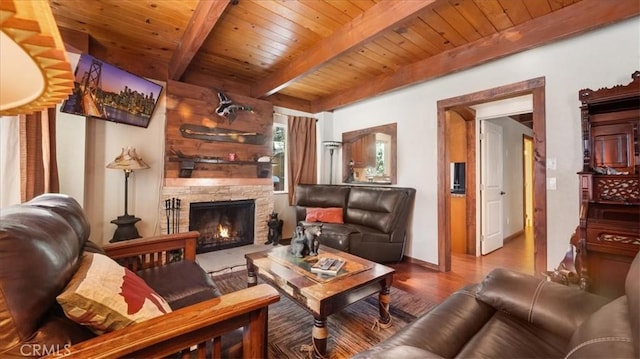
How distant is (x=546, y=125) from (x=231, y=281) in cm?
343

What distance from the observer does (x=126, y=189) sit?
117 inches

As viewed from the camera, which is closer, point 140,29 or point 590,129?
point 590,129

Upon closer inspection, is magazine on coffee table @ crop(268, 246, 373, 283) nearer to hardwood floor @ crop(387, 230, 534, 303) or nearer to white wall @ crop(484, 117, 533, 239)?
hardwood floor @ crop(387, 230, 534, 303)

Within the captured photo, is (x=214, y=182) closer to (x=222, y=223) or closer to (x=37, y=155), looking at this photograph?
(x=222, y=223)

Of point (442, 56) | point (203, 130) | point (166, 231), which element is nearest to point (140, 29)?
point (203, 130)

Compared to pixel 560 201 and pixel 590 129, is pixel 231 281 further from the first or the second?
pixel 590 129

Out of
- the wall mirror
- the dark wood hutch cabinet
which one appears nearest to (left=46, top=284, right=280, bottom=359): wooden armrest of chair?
the dark wood hutch cabinet

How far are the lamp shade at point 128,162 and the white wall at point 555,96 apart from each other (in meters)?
3.37

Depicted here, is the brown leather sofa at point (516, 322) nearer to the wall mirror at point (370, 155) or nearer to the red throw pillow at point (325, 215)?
the red throw pillow at point (325, 215)

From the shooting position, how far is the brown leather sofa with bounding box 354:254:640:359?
85cm

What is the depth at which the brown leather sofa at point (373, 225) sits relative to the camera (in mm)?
3266

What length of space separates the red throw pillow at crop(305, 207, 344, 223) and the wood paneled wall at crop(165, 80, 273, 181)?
944 mm

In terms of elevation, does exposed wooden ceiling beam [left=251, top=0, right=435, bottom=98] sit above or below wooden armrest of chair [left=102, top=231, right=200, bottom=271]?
above

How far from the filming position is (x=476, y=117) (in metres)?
3.85
